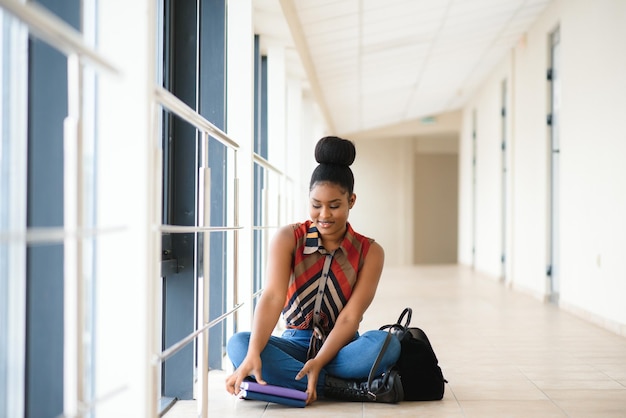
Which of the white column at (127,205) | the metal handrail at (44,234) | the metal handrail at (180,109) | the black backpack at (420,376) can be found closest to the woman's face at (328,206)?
the metal handrail at (180,109)

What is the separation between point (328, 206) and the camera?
6.95 ft

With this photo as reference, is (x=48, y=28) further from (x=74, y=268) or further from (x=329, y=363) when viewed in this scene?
(x=329, y=363)

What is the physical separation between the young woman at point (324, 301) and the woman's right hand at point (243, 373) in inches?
2.0

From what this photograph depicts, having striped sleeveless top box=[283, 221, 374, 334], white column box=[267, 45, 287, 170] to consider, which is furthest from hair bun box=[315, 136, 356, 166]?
white column box=[267, 45, 287, 170]

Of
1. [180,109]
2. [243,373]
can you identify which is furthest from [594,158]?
[180,109]

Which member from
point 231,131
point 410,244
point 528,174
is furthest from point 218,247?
point 410,244

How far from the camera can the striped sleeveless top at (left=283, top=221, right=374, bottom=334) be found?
2.16m

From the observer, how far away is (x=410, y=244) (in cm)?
1269

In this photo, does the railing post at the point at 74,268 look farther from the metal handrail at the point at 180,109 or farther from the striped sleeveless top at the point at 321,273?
the striped sleeveless top at the point at 321,273

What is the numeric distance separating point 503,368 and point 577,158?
2362mm

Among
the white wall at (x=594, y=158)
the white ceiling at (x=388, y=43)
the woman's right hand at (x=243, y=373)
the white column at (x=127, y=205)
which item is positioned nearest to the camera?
the white column at (x=127, y=205)

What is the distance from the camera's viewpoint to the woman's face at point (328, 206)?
2096mm

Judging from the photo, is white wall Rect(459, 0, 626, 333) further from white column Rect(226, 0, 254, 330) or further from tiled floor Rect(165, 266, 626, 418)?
white column Rect(226, 0, 254, 330)

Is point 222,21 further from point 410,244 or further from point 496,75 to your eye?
point 410,244
